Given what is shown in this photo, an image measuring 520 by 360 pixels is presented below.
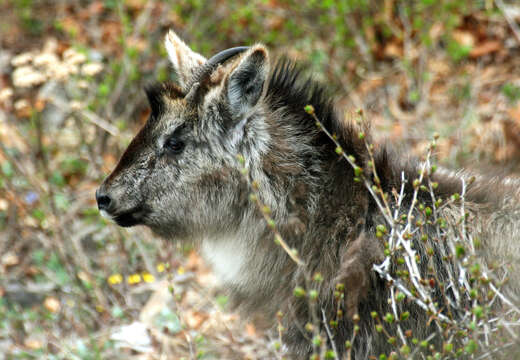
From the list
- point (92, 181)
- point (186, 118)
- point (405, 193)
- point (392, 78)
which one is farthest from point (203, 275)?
point (392, 78)

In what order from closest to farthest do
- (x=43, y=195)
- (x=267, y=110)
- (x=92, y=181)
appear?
(x=267, y=110), (x=43, y=195), (x=92, y=181)

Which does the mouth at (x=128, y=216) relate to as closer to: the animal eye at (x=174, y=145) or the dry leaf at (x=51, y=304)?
the animal eye at (x=174, y=145)

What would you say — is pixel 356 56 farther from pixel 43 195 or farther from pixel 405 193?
pixel 405 193

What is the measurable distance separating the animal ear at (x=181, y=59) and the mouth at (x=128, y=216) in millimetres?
870

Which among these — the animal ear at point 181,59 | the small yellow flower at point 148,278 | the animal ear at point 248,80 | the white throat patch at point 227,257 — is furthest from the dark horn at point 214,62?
the small yellow flower at point 148,278

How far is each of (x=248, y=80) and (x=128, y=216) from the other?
106 cm

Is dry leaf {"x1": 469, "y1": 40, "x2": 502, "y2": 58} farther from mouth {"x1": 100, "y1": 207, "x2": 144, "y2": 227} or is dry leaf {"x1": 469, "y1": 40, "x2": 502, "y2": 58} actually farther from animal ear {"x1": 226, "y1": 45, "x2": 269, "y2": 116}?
mouth {"x1": 100, "y1": 207, "x2": 144, "y2": 227}

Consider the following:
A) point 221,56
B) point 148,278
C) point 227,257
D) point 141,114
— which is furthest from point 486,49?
point 227,257

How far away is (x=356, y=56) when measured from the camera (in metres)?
8.39

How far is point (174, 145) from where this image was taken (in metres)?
4.04

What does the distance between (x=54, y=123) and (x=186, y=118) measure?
4760 millimetres

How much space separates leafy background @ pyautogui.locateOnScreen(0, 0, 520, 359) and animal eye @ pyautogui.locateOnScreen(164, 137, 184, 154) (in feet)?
2.13

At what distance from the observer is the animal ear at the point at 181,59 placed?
4375mm

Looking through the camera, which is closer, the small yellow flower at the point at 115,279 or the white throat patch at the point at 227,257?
the white throat patch at the point at 227,257
